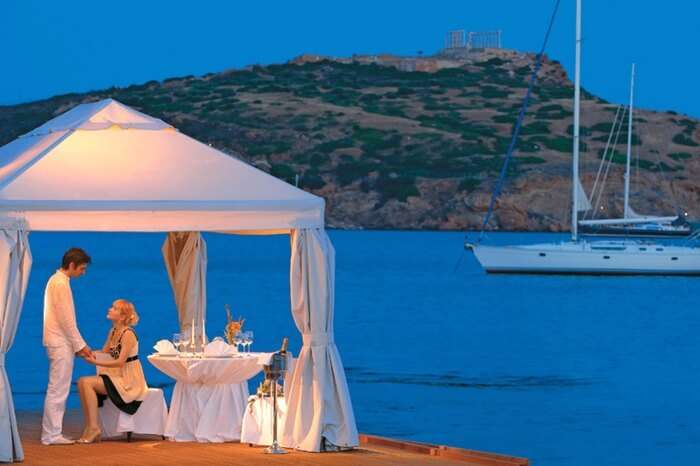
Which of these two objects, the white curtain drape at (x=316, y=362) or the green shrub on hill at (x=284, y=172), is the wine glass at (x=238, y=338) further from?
the green shrub on hill at (x=284, y=172)

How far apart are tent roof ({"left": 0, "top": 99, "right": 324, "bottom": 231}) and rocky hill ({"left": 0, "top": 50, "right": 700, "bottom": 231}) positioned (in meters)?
77.9

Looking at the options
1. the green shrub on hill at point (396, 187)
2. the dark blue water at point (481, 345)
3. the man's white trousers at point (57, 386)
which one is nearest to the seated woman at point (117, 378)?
the man's white trousers at point (57, 386)

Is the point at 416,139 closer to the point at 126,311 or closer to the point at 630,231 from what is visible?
the point at 630,231

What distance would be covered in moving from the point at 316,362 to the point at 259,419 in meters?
0.61

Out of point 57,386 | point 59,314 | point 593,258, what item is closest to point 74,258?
point 59,314

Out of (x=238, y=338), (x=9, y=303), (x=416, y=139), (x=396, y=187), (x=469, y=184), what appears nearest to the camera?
(x=9, y=303)

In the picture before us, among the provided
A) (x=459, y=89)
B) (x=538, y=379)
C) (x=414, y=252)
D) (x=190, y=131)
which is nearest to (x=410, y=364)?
(x=538, y=379)

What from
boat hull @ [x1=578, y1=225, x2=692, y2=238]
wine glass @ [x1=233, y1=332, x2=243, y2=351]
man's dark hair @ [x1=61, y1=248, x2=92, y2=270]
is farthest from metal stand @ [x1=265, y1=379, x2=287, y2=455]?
boat hull @ [x1=578, y1=225, x2=692, y2=238]

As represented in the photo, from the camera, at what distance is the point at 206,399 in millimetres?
11914

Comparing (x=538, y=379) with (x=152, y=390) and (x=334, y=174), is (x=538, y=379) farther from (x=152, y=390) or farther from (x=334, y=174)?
(x=334, y=174)

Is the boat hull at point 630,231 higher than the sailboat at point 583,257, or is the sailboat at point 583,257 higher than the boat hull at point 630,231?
the boat hull at point 630,231

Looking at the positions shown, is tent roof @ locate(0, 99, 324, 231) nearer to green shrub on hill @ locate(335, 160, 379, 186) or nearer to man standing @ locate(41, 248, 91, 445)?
man standing @ locate(41, 248, 91, 445)

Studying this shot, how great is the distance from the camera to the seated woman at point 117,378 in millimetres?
11734

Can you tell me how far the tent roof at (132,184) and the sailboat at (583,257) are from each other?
132 ft
